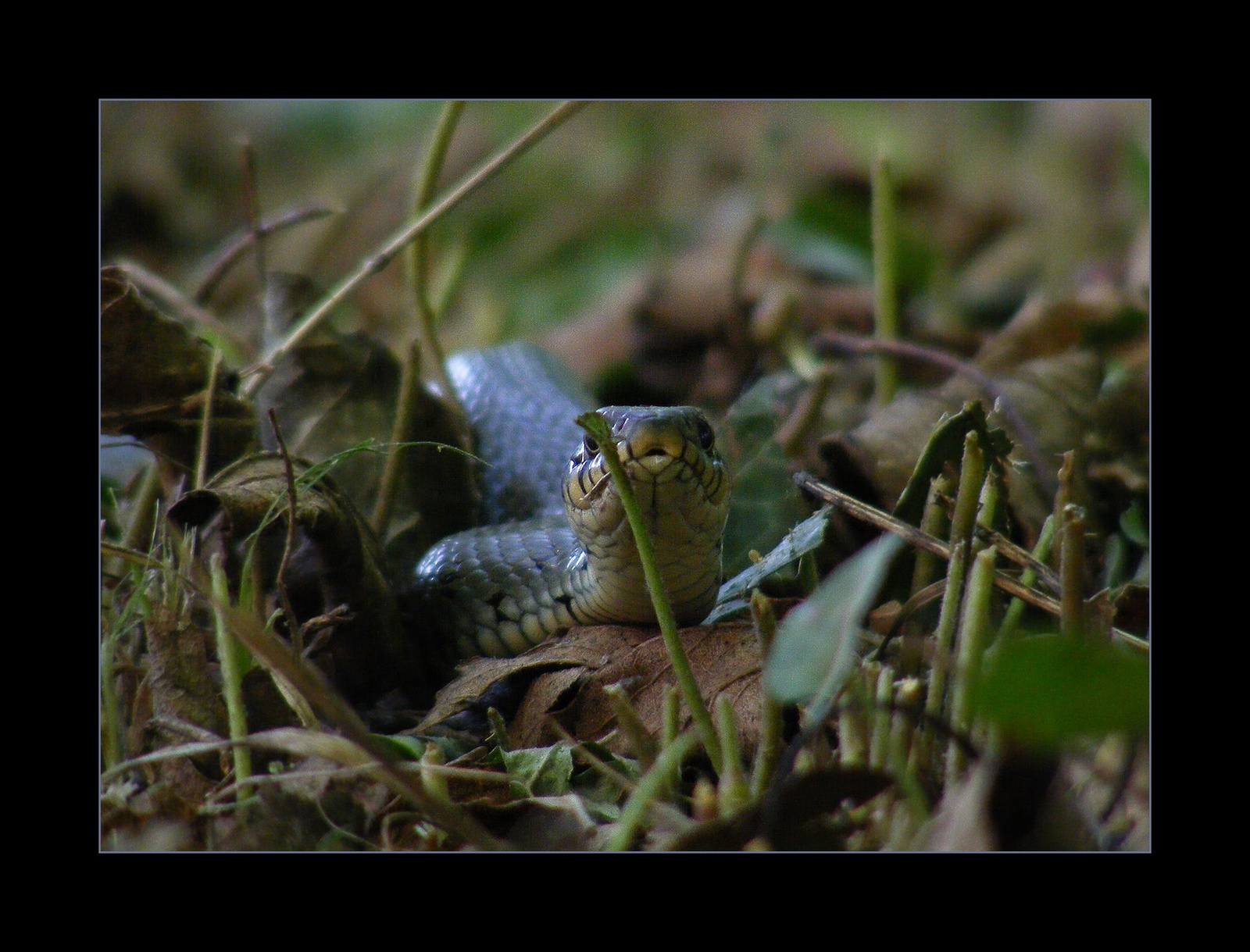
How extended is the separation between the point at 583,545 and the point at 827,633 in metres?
1.42

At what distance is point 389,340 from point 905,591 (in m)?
3.61

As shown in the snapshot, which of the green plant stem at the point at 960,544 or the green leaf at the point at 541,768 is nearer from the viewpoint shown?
the green plant stem at the point at 960,544

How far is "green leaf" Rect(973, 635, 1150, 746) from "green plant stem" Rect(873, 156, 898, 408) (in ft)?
9.78

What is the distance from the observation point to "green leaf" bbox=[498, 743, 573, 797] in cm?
191

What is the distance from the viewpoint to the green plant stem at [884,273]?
395cm

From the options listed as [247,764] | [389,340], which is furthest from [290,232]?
[247,764]

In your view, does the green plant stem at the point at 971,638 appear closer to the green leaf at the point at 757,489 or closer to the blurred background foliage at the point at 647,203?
the green leaf at the point at 757,489

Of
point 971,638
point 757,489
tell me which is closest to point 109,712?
point 971,638

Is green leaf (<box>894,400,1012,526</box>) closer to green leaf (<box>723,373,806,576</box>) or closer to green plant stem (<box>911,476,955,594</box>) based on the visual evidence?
green plant stem (<box>911,476,955,594</box>)

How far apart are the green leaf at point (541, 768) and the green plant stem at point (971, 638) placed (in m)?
0.65

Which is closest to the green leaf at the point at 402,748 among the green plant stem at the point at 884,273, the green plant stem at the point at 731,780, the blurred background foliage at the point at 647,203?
the green plant stem at the point at 731,780

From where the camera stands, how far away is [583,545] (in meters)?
2.65

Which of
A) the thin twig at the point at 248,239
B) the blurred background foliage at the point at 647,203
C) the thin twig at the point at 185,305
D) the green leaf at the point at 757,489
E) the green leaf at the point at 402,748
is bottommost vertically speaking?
the green leaf at the point at 402,748
